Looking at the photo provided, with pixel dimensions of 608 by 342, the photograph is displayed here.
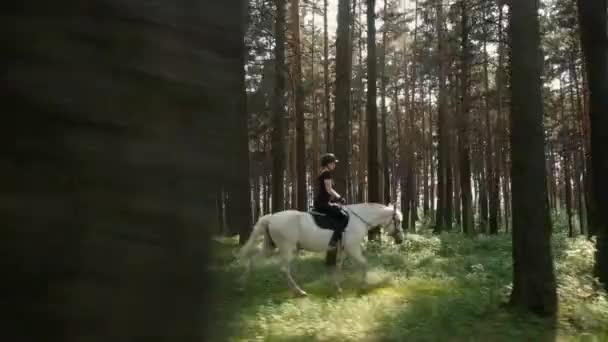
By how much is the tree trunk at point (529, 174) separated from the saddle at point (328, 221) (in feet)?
12.6

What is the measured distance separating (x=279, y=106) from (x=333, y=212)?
806 centimetres

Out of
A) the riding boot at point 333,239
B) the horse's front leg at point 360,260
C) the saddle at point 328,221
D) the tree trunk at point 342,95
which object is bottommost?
the horse's front leg at point 360,260

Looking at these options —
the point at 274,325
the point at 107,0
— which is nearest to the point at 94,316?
the point at 107,0

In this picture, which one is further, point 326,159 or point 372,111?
point 372,111

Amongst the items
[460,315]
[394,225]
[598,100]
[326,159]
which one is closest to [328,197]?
[326,159]

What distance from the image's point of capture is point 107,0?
0.82 metres

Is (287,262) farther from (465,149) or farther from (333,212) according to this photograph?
(465,149)

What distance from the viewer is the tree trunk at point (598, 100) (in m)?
10.7

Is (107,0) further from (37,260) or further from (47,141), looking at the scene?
(37,260)

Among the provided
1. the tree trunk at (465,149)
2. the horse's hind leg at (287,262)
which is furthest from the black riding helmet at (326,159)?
the tree trunk at (465,149)

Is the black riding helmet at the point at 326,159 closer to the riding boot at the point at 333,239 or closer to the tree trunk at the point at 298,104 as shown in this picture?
the riding boot at the point at 333,239

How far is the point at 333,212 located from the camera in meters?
11.5

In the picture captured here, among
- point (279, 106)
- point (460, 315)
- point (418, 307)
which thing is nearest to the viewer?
point (460, 315)

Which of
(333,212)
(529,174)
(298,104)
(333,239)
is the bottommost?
(333,239)
